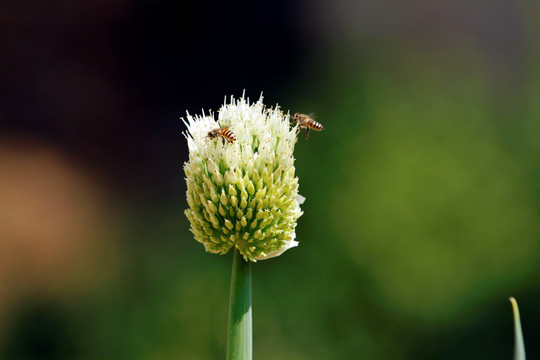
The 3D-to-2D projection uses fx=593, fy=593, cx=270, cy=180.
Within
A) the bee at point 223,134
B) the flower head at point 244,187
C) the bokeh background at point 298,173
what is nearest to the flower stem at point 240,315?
the flower head at point 244,187

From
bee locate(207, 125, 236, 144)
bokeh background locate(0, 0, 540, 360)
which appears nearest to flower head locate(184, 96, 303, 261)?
bee locate(207, 125, 236, 144)

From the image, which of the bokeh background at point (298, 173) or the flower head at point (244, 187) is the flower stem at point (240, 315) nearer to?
the flower head at point (244, 187)

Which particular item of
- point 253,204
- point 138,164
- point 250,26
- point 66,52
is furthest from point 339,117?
point 253,204

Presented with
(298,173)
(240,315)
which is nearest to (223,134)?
(240,315)

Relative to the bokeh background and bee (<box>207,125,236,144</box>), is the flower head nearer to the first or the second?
bee (<box>207,125,236,144</box>)

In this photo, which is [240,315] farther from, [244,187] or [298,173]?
[298,173]

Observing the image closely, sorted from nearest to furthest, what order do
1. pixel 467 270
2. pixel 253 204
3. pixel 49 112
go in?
pixel 253 204
pixel 467 270
pixel 49 112

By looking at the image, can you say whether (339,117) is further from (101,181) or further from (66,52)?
(66,52)
